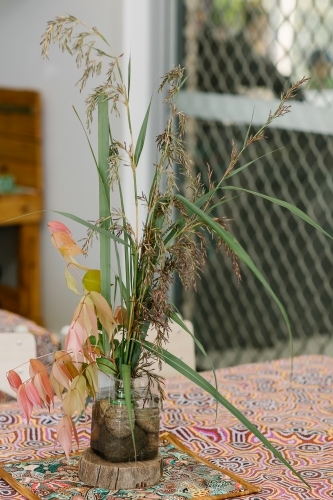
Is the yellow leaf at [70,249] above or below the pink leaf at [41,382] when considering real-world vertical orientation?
above

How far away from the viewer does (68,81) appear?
3441 mm

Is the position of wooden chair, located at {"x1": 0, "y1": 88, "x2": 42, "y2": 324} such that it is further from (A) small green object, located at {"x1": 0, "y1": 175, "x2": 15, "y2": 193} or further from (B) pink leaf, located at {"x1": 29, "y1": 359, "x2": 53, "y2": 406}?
(B) pink leaf, located at {"x1": 29, "y1": 359, "x2": 53, "y2": 406}

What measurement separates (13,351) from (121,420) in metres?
0.67

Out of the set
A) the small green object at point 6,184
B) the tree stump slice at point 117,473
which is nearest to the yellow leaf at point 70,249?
the tree stump slice at point 117,473

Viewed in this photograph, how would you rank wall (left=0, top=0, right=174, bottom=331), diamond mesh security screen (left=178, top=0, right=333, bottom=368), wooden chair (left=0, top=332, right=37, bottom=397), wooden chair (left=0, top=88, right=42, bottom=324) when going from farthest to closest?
wooden chair (left=0, top=88, right=42, bottom=324) < wall (left=0, top=0, right=174, bottom=331) < diamond mesh security screen (left=178, top=0, right=333, bottom=368) < wooden chair (left=0, top=332, right=37, bottom=397)

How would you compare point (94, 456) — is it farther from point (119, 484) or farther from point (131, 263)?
point (131, 263)

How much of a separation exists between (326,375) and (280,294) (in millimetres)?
1311

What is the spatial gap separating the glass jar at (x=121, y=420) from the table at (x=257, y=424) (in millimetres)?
140

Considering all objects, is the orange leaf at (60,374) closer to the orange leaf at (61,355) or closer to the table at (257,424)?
the orange leaf at (61,355)

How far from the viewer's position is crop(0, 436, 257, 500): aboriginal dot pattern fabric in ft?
3.61

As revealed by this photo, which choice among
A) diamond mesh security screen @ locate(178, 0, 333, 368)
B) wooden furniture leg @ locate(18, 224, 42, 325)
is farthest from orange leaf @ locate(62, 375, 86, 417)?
wooden furniture leg @ locate(18, 224, 42, 325)

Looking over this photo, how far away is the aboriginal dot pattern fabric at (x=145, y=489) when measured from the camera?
43.3 inches

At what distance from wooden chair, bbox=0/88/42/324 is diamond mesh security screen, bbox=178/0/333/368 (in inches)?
26.2

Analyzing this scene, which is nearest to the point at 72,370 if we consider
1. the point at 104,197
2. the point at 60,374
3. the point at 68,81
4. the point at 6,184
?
the point at 60,374
